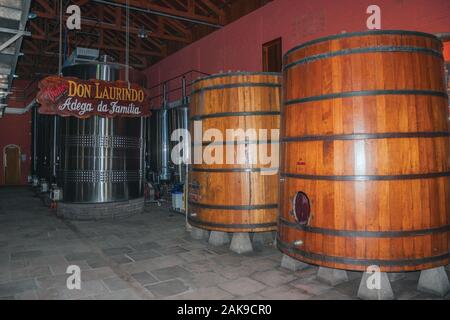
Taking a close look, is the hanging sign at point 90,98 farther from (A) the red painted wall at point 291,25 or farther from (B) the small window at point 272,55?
(A) the red painted wall at point 291,25

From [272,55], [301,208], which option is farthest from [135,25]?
[301,208]

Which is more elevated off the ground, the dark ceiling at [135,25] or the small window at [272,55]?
the dark ceiling at [135,25]

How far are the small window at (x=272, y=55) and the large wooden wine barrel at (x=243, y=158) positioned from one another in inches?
204

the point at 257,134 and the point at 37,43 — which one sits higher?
the point at 37,43

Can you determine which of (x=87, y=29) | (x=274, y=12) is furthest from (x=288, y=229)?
(x=87, y=29)

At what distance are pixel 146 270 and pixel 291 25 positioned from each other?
783cm

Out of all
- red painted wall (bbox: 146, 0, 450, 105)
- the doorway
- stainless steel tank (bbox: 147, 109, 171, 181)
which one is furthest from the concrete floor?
the doorway

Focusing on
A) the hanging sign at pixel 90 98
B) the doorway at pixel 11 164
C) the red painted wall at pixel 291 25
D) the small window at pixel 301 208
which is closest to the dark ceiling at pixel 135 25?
the red painted wall at pixel 291 25

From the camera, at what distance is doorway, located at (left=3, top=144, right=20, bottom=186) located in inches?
788

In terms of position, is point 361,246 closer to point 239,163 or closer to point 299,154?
point 299,154

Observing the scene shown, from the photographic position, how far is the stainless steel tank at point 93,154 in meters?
8.47

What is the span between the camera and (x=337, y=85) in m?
3.41

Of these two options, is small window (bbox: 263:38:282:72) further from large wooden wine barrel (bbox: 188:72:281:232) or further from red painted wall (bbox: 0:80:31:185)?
red painted wall (bbox: 0:80:31:185)
